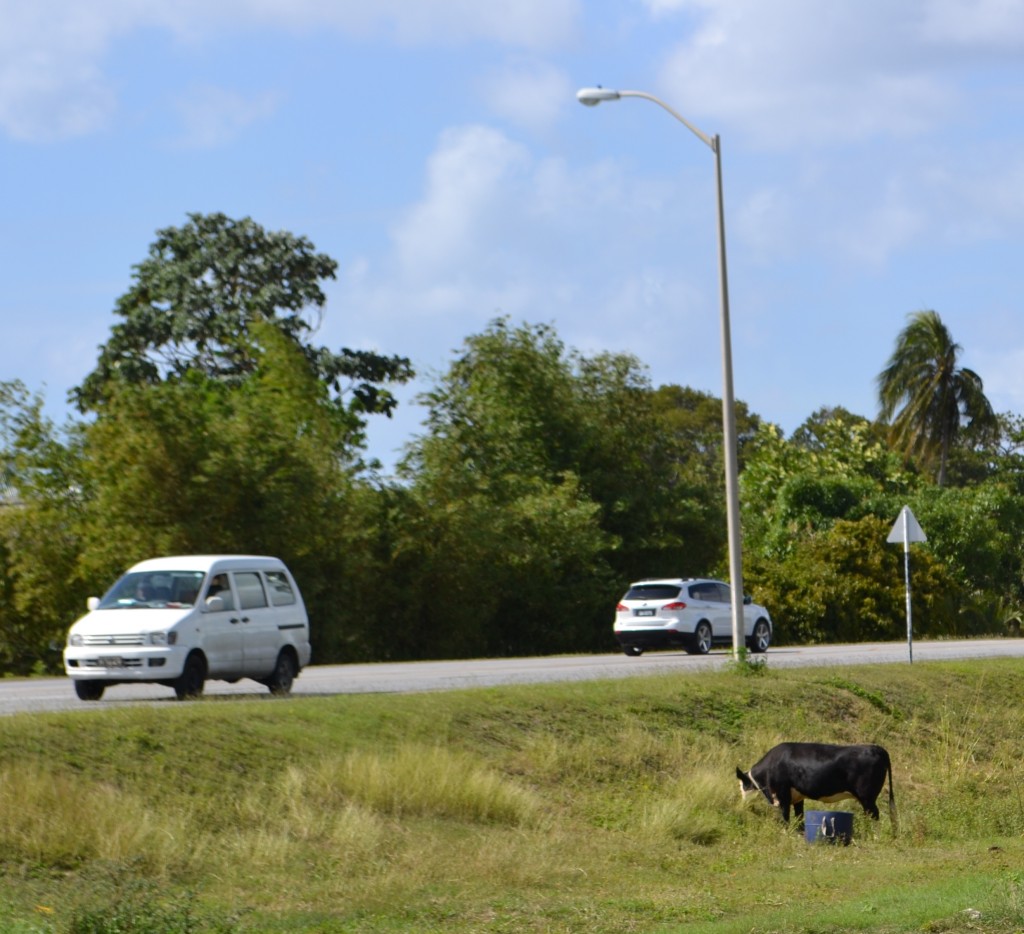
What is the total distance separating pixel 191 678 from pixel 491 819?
549 cm

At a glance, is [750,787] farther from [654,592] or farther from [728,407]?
[654,592]

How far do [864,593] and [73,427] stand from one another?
77.8ft

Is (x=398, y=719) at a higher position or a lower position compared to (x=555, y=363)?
lower

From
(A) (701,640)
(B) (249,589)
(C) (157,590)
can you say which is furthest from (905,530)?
(C) (157,590)

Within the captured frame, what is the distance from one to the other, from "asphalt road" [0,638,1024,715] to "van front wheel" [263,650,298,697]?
0.23 metres

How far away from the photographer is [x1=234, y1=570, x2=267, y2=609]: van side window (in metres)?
21.4

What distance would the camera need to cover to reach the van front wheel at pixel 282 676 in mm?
21938

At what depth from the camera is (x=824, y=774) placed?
1734cm

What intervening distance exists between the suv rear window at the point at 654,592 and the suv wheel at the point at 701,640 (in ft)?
3.09

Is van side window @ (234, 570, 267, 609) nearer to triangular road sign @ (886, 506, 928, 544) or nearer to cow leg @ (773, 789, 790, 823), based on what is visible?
cow leg @ (773, 789, 790, 823)

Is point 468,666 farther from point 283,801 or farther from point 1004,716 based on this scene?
point 283,801

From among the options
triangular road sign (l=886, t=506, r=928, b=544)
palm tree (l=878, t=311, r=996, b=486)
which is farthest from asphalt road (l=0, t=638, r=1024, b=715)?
palm tree (l=878, t=311, r=996, b=486)

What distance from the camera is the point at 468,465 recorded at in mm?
46438

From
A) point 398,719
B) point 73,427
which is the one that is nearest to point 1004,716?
point 398,719
